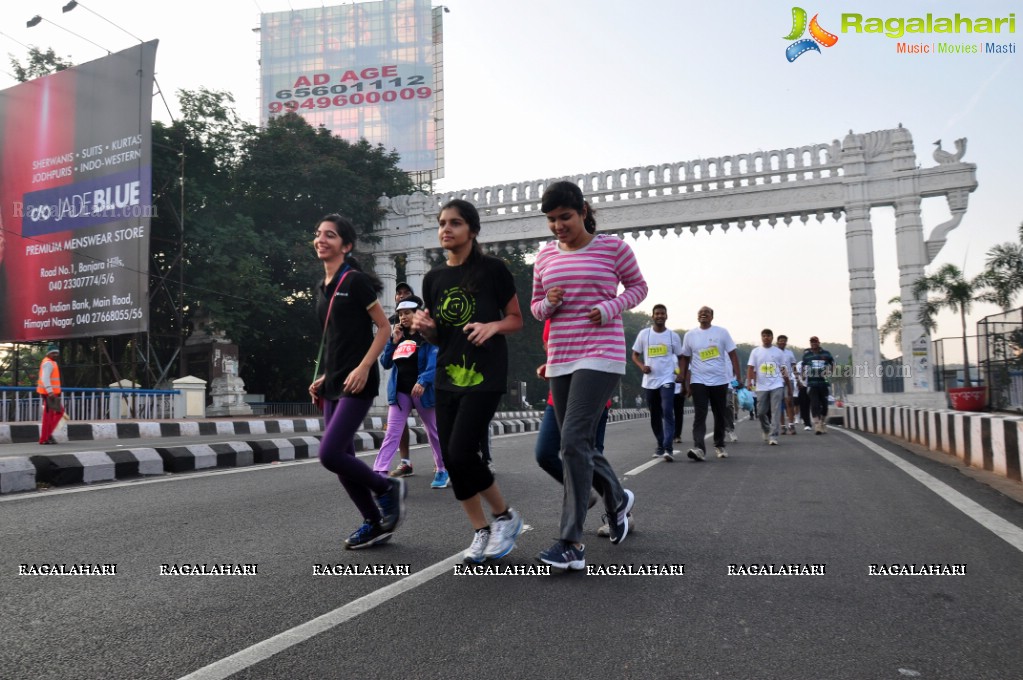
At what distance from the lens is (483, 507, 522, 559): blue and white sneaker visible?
12.7 ft


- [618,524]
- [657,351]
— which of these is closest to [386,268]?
[657,351]

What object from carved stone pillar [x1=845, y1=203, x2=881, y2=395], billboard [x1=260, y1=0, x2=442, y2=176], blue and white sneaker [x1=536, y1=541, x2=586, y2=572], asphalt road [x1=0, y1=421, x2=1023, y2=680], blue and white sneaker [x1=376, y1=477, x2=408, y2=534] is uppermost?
billboard [x1=260, y1=0, x2=442, y2=176]

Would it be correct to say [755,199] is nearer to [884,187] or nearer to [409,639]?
[884,187]

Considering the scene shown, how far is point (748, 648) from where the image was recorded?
8.73ft

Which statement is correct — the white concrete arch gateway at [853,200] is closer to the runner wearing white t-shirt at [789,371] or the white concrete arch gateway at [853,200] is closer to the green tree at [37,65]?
the runner wearing white t-shirt at [789,371]

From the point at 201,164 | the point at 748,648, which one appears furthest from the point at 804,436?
the point at 201,164

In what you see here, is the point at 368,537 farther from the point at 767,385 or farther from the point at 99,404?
the point at 99,404

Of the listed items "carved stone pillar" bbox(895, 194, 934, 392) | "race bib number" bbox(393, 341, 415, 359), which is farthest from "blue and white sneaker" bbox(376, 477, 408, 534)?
"carved stone pillar" bbox(895, 194, 934, 392)

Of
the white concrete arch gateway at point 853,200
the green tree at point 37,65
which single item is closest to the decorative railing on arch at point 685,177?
the white concrete arch gateway at point 853,200

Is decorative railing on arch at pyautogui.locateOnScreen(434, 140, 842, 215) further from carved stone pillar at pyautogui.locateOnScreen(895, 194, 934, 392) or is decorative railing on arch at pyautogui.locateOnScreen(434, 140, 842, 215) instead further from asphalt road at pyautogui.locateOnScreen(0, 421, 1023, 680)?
asphalt road at pyautogui.locateOnScreen(0, 421, 1023, 680)

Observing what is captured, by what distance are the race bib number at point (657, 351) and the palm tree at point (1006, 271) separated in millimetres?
15580

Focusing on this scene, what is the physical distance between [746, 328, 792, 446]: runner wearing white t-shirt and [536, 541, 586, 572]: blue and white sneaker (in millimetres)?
8961

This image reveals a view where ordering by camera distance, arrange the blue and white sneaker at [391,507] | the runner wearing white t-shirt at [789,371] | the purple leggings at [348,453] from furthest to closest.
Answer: the runner wearing white t-shirt at [789,371] < the blue and white sneaker at [391,507] < the purple leggings at [348,453]

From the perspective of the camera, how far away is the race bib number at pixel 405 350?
286 inches
